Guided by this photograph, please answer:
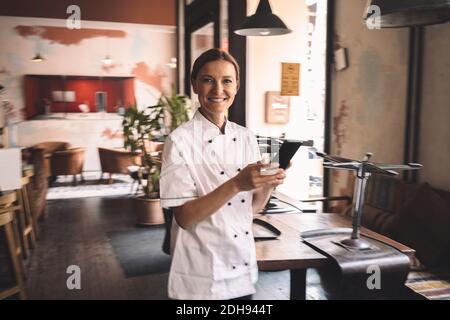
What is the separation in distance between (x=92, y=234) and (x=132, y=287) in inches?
70.7

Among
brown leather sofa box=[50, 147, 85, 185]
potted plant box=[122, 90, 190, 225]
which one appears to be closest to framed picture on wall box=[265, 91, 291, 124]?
potted plant box=[122, 90, 190, 225]

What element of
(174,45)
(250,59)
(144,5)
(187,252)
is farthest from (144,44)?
(187,252)

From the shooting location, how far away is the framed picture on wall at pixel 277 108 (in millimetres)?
4895

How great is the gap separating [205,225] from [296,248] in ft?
2.13

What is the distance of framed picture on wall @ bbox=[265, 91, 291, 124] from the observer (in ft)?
16.1

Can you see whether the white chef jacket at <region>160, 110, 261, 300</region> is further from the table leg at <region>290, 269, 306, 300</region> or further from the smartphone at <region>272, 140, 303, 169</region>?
the table leg at <region>290, 269, 306, 300</region>

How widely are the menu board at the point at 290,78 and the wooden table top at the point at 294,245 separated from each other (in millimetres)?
2433

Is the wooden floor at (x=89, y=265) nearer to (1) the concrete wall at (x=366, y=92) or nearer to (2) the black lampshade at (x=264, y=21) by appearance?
(1) the concrete wall at (x=366, y=92)

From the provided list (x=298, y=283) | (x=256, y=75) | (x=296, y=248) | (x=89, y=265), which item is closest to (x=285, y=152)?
(x=296, y=248)

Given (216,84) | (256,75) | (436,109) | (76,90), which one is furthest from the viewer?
(76,90)

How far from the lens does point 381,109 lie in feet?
10.6

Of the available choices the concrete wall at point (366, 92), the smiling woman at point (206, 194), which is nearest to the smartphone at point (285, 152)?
the smiling woman at point (206, 194)

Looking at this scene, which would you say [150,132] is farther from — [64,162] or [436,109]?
[64,162]

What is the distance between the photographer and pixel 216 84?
4.49 feet
